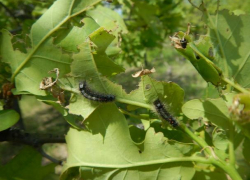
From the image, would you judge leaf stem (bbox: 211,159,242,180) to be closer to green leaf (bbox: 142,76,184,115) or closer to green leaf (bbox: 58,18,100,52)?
green leaf (bbox: 142,76,184,115)

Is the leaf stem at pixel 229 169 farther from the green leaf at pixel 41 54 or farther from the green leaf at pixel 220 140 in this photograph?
the green leaf at pixel 41 54

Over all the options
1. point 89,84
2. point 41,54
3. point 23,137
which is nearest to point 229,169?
point 89,84

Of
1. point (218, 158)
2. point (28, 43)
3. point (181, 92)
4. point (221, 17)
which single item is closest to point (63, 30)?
point (28, 43)

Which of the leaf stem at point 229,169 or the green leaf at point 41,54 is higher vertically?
the green leaf at point 41,54

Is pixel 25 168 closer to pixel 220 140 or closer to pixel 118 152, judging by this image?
pixel 118 152

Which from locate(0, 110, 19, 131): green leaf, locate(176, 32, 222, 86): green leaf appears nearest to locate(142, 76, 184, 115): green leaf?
locate(176, 32, 222, 86): green leaf

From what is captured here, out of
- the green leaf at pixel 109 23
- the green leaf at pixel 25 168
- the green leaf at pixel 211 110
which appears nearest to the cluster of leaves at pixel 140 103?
the green leaf at pixel 211 110

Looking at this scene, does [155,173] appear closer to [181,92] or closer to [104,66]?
[181,92]
